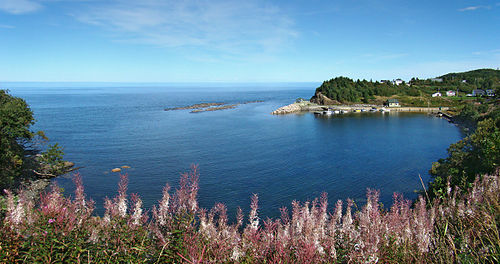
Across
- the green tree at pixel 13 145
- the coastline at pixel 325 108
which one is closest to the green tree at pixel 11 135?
the green tree at pixel 13 145

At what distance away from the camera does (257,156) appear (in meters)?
37.1

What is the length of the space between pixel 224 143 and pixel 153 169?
1465 cm

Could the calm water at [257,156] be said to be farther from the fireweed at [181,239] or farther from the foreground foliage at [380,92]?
the foreground foliage at [380,92]

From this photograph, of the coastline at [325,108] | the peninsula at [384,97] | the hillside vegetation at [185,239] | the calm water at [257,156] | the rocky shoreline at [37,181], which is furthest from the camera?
the peninsula at [384,97]

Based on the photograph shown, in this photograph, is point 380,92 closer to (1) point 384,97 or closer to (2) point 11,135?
(1) point 384,97

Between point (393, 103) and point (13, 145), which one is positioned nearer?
point (13, 145)

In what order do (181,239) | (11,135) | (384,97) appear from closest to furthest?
(181,239)
(11,135)
(384,97)

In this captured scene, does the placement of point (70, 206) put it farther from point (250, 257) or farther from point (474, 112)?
point (474, 112)

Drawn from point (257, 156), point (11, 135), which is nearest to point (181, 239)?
point (11, 135)

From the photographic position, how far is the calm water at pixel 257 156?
25.9 meters

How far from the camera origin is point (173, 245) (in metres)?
4.70

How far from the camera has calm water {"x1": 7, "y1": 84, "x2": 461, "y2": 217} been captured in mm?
25859

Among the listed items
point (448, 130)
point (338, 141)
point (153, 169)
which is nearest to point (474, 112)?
point (448, 130)

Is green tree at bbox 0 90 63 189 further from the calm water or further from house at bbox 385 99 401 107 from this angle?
house at bbox 385 99 401 107
